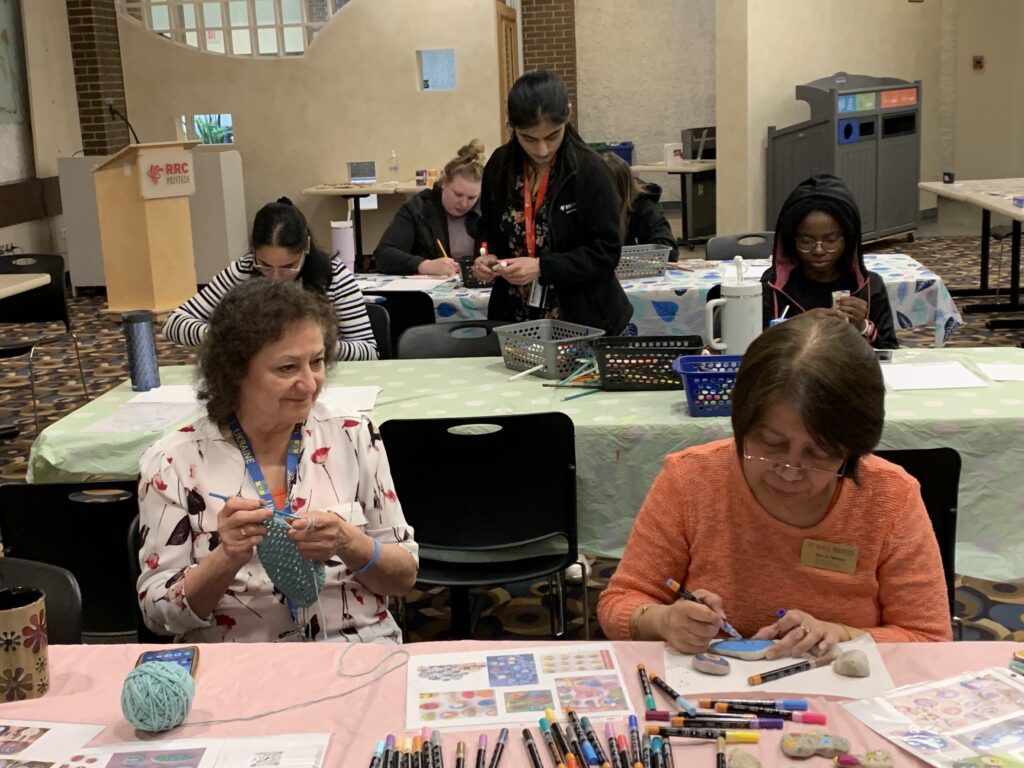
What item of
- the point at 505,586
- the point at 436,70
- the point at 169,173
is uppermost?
the point at 436,70

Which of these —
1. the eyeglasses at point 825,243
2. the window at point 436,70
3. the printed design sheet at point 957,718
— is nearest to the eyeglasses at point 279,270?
the eyeglasses at point 825,243

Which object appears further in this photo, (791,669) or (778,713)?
(791,669)

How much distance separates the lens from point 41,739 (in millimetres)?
1581

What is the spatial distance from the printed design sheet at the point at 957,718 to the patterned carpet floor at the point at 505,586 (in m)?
1.85

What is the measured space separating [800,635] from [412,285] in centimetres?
374

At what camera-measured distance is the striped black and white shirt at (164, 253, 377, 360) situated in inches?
148

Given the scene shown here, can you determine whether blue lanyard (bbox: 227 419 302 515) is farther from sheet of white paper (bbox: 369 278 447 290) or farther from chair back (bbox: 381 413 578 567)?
sheet of white paper (bbox: 369 278 447 290)

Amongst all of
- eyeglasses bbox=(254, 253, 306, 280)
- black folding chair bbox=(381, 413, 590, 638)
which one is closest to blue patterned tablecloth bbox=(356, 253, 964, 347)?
eyeglasses bbox=(254, 253, 306, 280)

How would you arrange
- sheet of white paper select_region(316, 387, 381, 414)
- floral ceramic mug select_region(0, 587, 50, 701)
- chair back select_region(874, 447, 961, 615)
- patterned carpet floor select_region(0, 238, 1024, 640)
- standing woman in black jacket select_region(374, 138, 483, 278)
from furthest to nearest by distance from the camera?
standing woman in black jacket select_region(374, 138, 483, 278) → patterned carpet floor select_region(0, 238, 1024, 640) → sheet of white paper select_region(316, 387, 381, 414) → chair back select_region(874, 447, 961, 615) → floral ceramic mug select_region(0, 587, 50, 701)

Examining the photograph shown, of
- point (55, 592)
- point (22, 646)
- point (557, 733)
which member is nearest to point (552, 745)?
point (557, 733)

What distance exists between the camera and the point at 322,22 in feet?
37.9

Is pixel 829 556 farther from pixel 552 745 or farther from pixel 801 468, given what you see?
pixel 552 745

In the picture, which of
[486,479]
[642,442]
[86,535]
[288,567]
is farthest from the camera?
[642,442]

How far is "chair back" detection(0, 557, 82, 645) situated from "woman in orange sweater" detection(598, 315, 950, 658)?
3.04 ft
